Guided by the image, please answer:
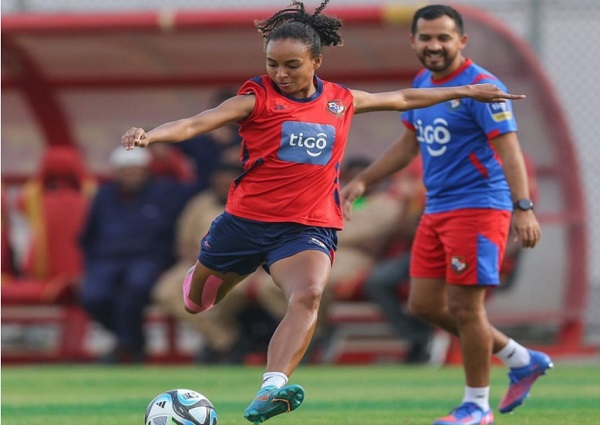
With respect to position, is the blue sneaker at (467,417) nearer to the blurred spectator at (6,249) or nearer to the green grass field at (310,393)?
the green grass field at (310,393)

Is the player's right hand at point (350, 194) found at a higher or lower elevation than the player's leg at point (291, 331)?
higher

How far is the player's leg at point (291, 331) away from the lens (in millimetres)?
5616

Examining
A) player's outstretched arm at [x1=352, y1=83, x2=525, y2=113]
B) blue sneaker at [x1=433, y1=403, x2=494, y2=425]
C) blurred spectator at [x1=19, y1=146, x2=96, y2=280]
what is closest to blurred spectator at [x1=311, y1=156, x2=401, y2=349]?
blurred spectator at [x1=19, y1=146, x2=96, y2=280]

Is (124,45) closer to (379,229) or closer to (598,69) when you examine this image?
(379,229)

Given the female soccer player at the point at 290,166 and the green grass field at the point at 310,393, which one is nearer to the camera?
the female soccer player at the point at 290,166

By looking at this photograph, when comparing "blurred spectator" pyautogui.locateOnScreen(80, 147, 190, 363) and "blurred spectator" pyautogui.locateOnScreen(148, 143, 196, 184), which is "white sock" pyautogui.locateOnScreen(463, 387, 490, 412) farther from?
"blurred spectator" pyautogui.locateOnScreen(148, 143, 196, 184)

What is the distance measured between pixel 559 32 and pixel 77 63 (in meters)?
4.97

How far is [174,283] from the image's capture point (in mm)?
13000

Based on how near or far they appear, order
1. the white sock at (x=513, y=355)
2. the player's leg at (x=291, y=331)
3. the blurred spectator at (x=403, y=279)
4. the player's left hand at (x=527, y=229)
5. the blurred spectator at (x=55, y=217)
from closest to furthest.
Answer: the player's leg at (x=291, y=331) → the player's left hand at (x=527, y=229) → the white sock at (x=513, y=355) → the blurred spectator at (x=403, y=279) → the blurred spectator at (x=55, y=217)

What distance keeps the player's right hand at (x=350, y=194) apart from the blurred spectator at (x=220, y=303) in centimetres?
505

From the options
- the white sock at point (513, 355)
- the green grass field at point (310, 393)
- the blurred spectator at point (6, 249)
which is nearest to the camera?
the green grass field at point (310, 393)

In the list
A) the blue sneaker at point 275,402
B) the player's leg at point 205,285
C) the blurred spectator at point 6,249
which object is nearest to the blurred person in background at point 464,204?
the player's leg at point 205,285

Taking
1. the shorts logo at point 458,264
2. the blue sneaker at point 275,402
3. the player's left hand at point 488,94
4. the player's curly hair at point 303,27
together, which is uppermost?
the player's curly hair at point 303,27

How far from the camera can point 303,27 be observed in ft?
21.0
